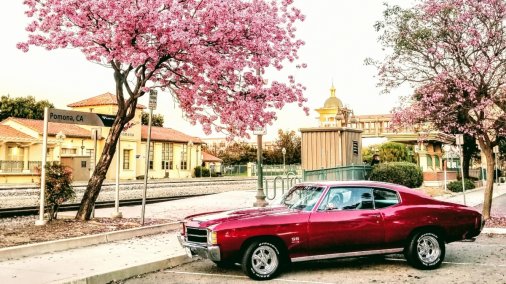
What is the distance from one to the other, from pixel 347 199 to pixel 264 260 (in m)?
1.70

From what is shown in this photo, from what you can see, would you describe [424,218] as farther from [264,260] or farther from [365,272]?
[264,260]

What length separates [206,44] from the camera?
44.4ft

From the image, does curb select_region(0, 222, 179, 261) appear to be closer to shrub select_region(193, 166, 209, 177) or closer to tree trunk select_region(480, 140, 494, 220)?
tree trunk select_region(480, 140, 494, 220)

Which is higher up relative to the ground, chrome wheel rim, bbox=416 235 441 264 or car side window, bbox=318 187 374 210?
car side window, bbox=318 187 374 210

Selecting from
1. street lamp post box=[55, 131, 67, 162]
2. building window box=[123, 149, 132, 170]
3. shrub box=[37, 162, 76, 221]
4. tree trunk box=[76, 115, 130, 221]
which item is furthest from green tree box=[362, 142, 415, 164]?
shrub box=[37, 162, 76, 221]

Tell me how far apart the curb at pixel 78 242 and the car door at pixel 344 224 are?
4.96 m

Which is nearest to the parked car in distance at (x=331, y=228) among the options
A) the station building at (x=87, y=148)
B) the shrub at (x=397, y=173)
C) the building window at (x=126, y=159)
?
the shrub at (x=397, y=173)

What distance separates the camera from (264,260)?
24.2 ft

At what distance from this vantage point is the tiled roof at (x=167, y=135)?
62156 mm

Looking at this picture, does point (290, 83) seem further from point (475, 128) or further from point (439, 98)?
point (475, 128)

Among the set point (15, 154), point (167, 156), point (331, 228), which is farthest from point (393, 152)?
point (331, 228)

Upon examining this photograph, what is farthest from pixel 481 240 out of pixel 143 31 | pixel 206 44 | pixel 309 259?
pixel 143 31

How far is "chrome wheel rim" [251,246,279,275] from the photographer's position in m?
7.29

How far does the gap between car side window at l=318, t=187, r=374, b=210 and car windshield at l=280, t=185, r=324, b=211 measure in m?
0.17
